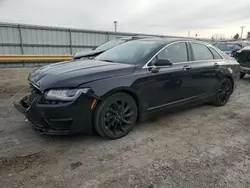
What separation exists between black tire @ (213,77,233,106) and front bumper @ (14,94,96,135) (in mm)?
3293

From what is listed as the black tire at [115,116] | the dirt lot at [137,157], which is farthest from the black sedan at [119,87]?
the dirt lot at [137,157]

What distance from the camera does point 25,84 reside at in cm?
721

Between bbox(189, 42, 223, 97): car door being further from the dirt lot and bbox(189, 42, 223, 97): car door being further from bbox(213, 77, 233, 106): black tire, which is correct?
the dirt lot

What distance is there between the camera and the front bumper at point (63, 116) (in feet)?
9.29

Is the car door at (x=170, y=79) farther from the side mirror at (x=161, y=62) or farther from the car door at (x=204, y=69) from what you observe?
the car door at (x=204, y=69)

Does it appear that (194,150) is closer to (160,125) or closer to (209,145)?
(209,145)

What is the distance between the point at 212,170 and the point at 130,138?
1.28m

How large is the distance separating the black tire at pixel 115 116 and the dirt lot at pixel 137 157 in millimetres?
148

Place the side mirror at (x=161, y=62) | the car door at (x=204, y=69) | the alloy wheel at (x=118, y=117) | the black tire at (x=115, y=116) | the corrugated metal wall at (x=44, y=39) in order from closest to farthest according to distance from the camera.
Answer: the black tire at (x=115, y=116) → the alloy wheel at (x=118, y=117) → the side mirror at (x=161, y=62) → the car door at (x=204, y=69) → the corrugated metal wall at (x=44, y=39)

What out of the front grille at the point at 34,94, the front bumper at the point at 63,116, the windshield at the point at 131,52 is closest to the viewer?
the front bumper at the point at 63,116

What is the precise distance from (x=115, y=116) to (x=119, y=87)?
0.46m

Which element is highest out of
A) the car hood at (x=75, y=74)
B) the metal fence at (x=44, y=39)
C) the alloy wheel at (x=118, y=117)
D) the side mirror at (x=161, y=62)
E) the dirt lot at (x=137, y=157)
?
the metal fence at (x=44, y=39)

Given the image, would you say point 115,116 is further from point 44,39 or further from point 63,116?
point 44,39

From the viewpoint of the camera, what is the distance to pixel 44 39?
13516 millimetres
